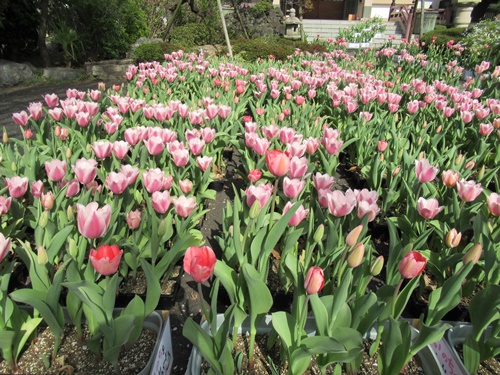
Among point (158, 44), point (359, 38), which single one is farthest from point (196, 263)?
point (359, 38)

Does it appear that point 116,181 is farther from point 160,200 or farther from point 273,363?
point 273,363

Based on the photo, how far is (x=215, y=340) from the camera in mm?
1143

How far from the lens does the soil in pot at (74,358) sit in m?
1.32

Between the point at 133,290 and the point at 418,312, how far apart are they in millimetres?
1435

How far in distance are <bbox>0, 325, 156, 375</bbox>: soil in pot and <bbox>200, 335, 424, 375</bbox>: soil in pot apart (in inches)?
10.0

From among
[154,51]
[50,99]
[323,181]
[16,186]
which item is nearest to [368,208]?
[323,181]

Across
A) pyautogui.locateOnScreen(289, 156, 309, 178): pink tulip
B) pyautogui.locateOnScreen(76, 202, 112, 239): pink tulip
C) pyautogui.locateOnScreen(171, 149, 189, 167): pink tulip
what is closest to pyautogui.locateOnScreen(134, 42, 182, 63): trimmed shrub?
pyautogui.locateOnScreen(171, 149, 189, 167): pink tulip

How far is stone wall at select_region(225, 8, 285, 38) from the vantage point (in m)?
14.1

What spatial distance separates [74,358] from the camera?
4.50 feet

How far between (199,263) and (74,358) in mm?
783

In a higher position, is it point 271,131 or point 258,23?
point 258,23

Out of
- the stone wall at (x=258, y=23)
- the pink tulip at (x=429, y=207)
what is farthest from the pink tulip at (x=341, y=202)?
the stone wall at (x=258, y=23)

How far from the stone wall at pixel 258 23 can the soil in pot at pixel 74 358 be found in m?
14.0

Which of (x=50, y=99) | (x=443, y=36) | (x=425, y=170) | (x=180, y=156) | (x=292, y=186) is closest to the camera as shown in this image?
(x=292, y=186)
